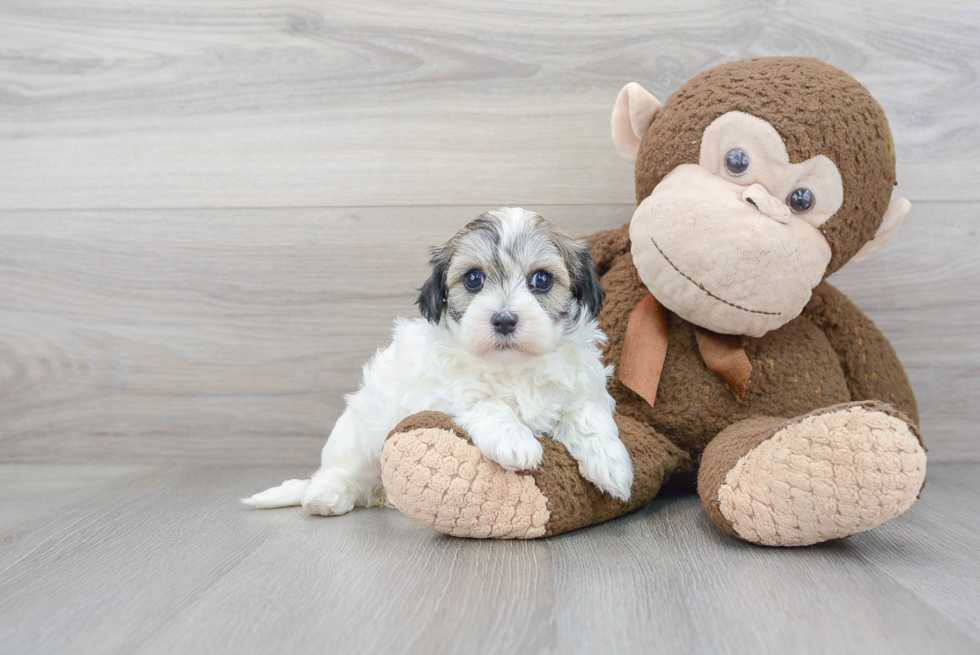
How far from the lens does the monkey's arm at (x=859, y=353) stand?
160 centimetres

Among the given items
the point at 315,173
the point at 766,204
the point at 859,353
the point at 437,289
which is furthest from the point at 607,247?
the point at 315,173

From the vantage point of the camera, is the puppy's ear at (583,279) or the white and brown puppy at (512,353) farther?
the puppy's ear at (583,279)

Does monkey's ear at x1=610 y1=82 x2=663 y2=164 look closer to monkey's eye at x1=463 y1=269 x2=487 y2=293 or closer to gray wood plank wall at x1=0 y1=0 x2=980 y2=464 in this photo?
gray wood plank wall at x1=0 y1=0 x2=980 y2=464

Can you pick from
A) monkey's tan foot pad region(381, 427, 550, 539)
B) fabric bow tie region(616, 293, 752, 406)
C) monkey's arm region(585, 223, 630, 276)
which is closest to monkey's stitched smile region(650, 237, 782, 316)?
fabric bow tie region(616, 293, 752, 406)

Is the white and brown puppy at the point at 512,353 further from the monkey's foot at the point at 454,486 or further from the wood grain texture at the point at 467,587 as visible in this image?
the wood grain texture at the point at 467,587

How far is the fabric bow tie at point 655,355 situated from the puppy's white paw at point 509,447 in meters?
0.36

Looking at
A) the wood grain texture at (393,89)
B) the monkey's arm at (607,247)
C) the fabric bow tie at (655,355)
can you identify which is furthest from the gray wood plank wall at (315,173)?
the fabric bow tie at (655,355)

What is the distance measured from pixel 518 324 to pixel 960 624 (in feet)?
2.36

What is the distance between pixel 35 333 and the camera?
199 centimetres

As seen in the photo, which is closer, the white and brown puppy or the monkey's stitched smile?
the white and brown puppy

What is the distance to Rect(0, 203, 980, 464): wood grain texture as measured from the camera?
1.90m

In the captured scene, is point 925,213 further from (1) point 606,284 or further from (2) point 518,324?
(2) point 518,324

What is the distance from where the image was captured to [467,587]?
3.35ft

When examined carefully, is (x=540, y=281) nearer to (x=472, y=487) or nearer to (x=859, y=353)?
(x=472, y=487)
